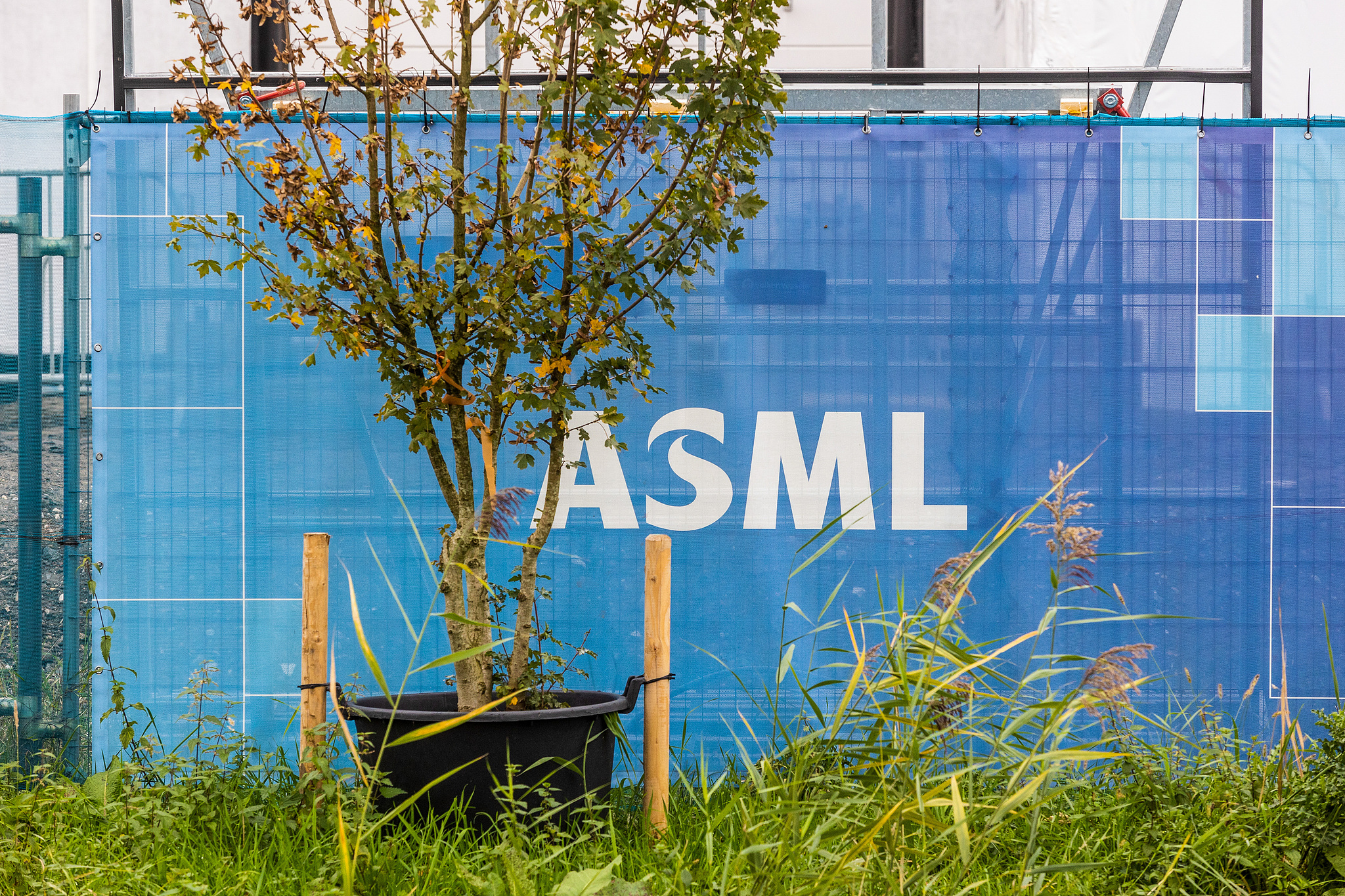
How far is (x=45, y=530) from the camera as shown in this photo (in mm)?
3139

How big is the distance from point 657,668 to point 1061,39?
3.07 m

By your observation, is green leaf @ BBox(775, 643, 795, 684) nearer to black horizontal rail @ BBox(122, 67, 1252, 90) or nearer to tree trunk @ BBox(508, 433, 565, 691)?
tree trunk @ BBox(508, 433, 565, 691)

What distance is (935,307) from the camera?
10.5ft

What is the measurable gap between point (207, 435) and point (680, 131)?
191 cm

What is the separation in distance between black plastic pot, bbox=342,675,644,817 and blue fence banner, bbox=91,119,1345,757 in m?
0.75

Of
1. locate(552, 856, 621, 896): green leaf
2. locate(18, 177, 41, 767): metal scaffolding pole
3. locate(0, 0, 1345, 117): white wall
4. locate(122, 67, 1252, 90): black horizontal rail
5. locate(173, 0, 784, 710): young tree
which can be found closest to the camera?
locate(552, 856, 621, 896): green leaf

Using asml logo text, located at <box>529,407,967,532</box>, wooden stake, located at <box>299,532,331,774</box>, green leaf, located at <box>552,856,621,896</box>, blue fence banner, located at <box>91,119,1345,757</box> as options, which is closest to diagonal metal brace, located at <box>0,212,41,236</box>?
blue fence banner, located at <box>91,119,1345,757</box>

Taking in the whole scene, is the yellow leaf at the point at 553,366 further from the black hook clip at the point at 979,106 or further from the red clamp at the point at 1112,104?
the red clamp at the point at 1112,104

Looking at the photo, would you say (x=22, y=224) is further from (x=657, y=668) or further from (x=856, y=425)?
(x=856, y=425)

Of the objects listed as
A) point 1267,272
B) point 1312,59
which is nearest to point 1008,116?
point 1267,272

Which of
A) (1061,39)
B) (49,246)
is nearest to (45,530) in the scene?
(49,246)

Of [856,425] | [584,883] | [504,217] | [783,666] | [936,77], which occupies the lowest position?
[584,883]

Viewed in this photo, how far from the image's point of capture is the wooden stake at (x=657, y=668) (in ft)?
8.21

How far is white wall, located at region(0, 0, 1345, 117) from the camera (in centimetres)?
352
